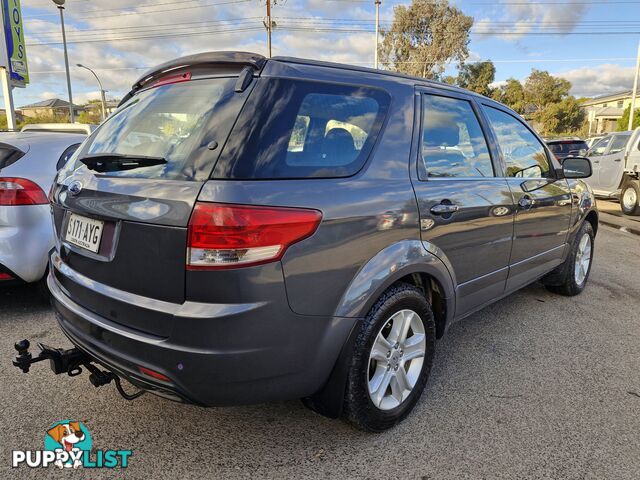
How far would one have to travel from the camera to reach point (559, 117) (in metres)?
46.9

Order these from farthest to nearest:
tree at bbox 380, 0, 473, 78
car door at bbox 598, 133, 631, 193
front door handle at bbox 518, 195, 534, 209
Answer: tree at bbox 380, 0, 473, 78 < car door at bbox 598, 133, 631, 193 < front door handle at bbox 518, 195, 534, 209

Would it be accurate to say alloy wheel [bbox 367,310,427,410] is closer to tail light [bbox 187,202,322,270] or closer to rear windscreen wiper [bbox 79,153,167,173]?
tail light [bbox 187,202,322,270]

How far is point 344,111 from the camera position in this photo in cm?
217

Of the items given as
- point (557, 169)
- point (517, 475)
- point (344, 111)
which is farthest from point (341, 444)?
point (557, 169)

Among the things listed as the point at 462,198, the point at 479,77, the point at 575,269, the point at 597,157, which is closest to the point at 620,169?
the point at 597,157

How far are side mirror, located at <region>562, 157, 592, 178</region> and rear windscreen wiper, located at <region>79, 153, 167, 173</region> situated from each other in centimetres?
351

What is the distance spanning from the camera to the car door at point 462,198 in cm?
246

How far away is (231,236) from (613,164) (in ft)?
38.1

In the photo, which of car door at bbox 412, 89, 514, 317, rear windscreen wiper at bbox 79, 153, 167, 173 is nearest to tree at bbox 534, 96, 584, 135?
car door at bbox 412, 89, 514, 317

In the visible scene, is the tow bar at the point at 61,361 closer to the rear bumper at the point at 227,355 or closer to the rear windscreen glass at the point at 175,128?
the rear bumper at the point at 227,355

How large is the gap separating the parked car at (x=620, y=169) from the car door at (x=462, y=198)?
28.7 feet

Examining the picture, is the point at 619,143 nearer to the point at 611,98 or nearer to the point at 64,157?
the point at 64,157

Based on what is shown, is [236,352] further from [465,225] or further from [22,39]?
[22,39]

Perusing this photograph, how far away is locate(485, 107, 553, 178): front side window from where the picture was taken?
10.7 feet
